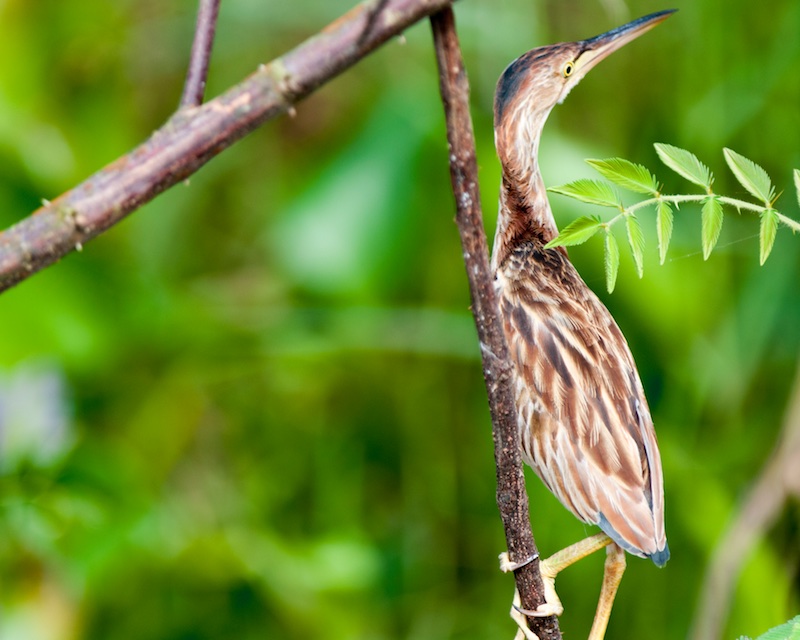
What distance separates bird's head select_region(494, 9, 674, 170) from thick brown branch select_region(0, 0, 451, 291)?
133mm

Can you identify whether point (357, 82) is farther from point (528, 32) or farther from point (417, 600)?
point (417, 600)

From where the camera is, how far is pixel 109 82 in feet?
5.71

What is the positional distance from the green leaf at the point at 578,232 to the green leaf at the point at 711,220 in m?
0.05

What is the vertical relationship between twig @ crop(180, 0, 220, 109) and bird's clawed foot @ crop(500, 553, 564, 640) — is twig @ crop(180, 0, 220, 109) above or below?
above

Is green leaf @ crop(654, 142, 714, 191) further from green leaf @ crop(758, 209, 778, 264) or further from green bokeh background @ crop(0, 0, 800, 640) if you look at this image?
green bokeh background @ crop(0, 0, 800, 640)

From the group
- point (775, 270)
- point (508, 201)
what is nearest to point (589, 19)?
point (775, 270)

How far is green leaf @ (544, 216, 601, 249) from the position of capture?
0.47 meters

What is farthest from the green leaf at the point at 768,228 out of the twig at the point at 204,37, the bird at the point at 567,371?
the twig at the point at 204,37

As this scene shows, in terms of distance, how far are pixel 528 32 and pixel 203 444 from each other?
106 centimetres

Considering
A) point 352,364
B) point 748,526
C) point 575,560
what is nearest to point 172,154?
point 575,560

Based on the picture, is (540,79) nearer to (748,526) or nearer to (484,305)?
(484,305)

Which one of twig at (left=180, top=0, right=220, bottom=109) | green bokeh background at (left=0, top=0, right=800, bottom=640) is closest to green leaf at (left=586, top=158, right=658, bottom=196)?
twig at (left=180, top=0, right=220, bottom=109)

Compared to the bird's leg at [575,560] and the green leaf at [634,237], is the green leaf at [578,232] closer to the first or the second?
the green leaf at [634,237]

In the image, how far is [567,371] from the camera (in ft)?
1.94
